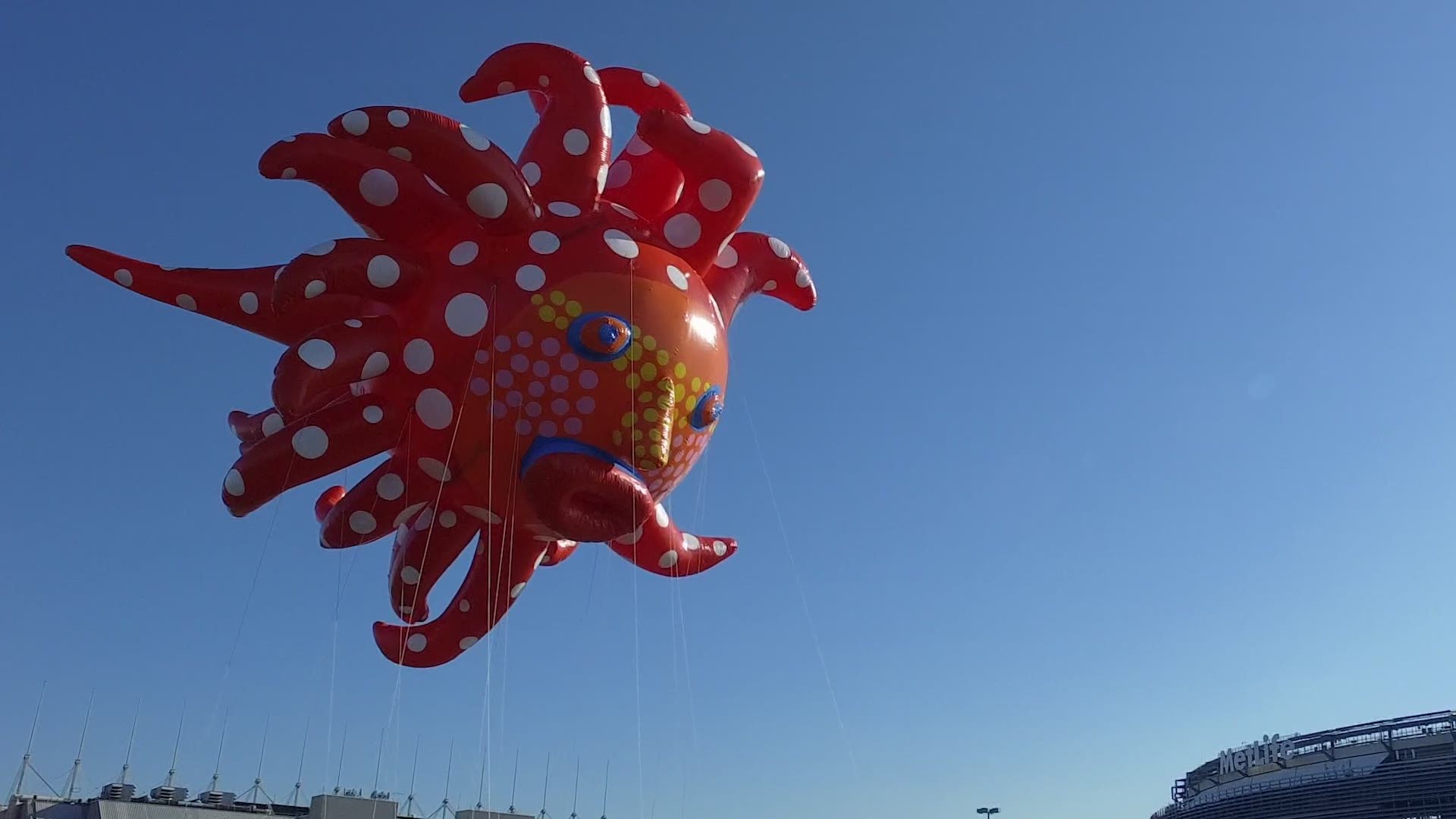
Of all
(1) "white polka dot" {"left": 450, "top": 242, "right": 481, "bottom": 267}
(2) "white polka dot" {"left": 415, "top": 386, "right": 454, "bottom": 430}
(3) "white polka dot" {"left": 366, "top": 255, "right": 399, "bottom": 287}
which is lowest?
(2) "white polka dot" {"left": 415, "top": 386, "right": 454, "bottom": 430}

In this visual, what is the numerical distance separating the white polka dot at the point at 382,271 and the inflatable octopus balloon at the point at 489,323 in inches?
0.8

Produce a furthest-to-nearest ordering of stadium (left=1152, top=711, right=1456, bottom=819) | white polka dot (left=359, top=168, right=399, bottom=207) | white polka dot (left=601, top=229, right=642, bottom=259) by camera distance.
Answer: stadium (left=1152, top=711, right=1456, bottom=819), white polka dot (left=601, top=229, right=642, bottom=259), white polka dot (left=359, top=168, right=399, bottom=207)

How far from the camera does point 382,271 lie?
11.4 metres

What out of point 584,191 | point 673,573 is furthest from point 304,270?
point 673,573

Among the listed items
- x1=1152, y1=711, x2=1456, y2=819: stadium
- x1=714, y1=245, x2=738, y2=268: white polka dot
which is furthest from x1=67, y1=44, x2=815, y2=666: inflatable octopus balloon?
x1=1152, y1=711, x2=1456, y2=819: stadium

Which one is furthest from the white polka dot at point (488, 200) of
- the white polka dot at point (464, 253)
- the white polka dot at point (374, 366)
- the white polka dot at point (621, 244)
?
the white polka dot at point (374, 366)

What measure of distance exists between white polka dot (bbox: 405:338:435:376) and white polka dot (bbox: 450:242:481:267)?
2.67 ft

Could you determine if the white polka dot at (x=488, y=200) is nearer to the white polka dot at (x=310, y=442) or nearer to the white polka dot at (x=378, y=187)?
the white polka dot at (x=378, y=187)

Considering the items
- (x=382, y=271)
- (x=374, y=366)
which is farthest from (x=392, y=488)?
(x=382, y=271)

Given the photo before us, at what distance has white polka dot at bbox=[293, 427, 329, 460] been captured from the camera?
11.5m

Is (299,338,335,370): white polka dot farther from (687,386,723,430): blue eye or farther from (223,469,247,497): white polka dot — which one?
(687,386,723,430): blue eye

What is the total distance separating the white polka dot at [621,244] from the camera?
11977 mm

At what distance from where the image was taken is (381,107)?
1159 cm

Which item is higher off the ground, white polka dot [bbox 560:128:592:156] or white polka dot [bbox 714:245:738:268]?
white polka dot [bbox 560:128:592:156]
